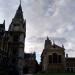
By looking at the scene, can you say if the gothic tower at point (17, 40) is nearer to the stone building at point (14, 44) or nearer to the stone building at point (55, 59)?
the stone building at point (14, 44)

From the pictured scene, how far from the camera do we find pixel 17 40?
59938 millimetres

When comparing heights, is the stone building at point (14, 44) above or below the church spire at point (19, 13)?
below

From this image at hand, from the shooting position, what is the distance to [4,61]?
53250mm

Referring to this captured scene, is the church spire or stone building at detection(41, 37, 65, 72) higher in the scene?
the church spire

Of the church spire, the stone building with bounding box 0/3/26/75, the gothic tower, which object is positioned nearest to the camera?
the stone building with bounding box 0/3/26/75

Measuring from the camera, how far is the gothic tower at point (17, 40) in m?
56.8

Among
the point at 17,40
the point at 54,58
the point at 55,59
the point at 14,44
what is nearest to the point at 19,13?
the point at 17,40

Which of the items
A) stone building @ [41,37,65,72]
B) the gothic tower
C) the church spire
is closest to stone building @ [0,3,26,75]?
the gothic tower

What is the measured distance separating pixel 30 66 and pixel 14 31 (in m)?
21.4

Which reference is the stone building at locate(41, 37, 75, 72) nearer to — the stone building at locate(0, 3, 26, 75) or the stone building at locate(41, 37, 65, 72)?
the stone building at locate(41, 37, 65, 72)

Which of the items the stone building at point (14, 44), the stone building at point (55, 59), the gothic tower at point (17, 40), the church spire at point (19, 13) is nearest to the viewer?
the stone building at point (14, 44)

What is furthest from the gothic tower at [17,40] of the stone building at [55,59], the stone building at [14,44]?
the stone building at [55,59]

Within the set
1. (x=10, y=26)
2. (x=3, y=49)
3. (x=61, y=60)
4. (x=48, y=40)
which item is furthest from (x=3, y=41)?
(x=48, y=40)

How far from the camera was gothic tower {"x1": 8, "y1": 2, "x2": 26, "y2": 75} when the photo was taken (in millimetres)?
56844
